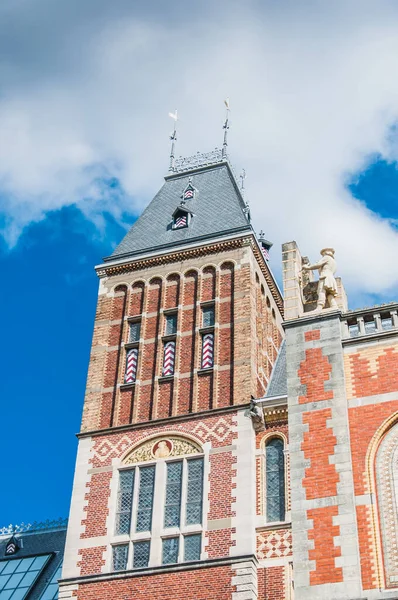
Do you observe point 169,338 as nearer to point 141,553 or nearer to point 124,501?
point 124,501

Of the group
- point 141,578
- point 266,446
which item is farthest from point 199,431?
point 141,578

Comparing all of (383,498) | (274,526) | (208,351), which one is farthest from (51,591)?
(383,498)

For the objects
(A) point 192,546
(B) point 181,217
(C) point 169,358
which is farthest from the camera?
(B) point 181,217

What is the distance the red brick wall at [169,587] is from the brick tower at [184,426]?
35 millimetres

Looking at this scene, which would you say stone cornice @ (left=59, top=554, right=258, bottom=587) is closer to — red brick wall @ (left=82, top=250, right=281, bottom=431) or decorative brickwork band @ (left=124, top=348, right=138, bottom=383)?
red brick wall @ (left=82, top=250, right=281, bottom=431)

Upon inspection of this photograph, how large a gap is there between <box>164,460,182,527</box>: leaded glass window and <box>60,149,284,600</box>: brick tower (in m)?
0.03

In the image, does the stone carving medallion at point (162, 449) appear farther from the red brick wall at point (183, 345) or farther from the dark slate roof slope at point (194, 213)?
the dark slate roof slope at point (194, 213)

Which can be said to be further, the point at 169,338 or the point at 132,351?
the point at 132,351

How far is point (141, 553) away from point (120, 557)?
634 mm

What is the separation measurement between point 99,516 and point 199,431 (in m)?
3.68

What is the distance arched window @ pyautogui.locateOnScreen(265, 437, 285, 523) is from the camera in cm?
2600

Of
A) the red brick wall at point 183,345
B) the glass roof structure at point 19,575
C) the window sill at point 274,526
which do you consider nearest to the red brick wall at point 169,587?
the window sill at point 274,526

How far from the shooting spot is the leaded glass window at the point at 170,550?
25.8 m

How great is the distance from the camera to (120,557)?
26438 millimetres
